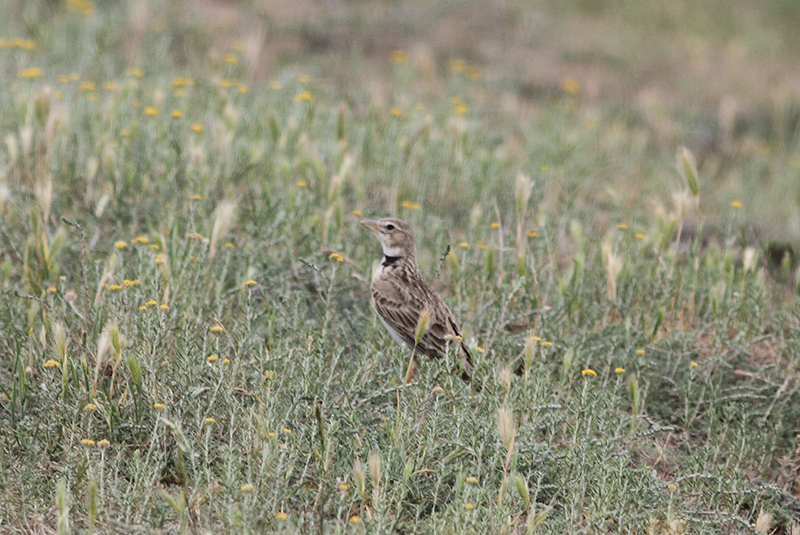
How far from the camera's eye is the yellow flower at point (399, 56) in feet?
34.2

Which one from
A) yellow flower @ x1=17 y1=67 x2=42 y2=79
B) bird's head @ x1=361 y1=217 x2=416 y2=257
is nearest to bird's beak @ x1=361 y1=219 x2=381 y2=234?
bird's head @ x1=361 y1=217 x2=416 y2=257

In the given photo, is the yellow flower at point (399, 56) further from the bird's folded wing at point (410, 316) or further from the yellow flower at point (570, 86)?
the bird's folded wing at point (410, 316)

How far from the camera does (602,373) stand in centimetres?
473

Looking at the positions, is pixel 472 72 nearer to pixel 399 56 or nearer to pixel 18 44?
pixel 399 56

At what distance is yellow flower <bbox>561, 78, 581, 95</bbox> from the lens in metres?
10.9

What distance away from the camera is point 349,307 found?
208 inches

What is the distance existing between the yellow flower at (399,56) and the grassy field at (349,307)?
635mm

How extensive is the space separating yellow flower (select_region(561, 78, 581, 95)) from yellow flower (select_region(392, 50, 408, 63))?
192 cm

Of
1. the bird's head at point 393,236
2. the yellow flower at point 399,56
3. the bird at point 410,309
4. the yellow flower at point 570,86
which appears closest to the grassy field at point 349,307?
the bird at point 410,309

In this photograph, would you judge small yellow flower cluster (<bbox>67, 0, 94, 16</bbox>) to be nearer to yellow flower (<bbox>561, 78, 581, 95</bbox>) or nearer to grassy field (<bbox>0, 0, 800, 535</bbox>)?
grassy field (<bbox>0, 0, 800, 535</bbox>)

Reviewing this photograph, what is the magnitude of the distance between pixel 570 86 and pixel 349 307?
6.58 metres

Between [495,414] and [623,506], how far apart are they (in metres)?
0.62

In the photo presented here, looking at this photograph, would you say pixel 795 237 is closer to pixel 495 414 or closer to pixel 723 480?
pixel 723 480

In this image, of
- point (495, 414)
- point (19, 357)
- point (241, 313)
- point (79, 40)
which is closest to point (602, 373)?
point (495, 414)
